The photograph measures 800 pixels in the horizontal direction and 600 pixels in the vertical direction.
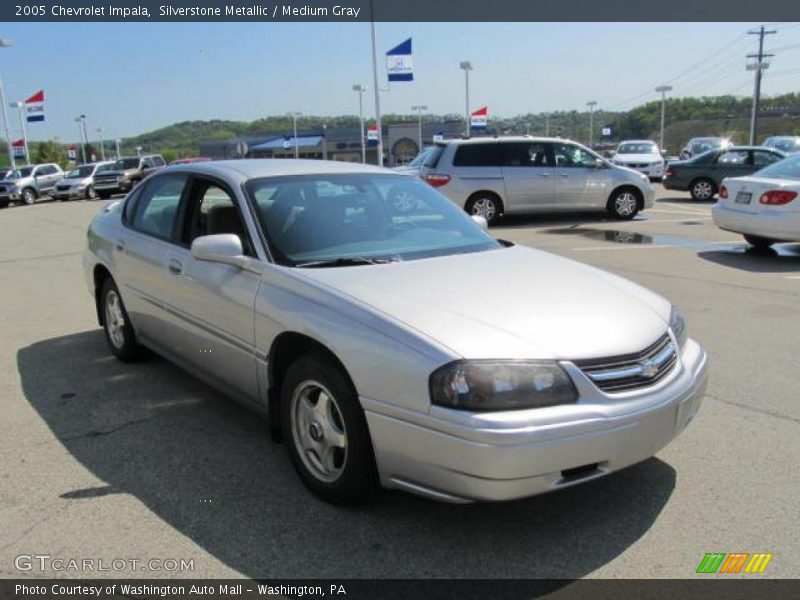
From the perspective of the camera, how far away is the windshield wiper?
358cm

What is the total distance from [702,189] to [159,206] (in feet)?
57.2

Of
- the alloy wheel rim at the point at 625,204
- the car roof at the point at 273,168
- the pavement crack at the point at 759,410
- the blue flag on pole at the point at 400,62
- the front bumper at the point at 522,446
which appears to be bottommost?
the pavement crack at the point at 759,410

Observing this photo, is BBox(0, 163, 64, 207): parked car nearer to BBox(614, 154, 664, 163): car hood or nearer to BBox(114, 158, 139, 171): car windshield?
BBox(114, 158, 139, 171): car windshield

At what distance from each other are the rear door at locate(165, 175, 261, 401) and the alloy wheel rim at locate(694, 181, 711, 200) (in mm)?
17465

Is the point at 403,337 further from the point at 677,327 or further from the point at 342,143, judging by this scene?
the point at 342,143

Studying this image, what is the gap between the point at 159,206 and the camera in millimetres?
4941

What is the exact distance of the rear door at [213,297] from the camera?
369 centimetres

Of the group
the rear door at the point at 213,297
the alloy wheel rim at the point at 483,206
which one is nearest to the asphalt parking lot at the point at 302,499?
the rear door at the point at 213,297

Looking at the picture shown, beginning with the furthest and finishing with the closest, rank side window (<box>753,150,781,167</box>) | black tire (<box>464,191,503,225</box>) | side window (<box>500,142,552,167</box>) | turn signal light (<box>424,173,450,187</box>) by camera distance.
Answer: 1. side window (<box>753,150,781,167</box>)
2. side window (<box>500,142,552,167</box>)
3. black tire (<box>464,191,503,225</box>)
4. turn signal light (<box>424,173,450,187</box>)

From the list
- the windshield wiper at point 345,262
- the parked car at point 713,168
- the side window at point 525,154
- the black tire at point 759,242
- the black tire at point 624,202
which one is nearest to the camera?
the windshield wiper at point 345,262

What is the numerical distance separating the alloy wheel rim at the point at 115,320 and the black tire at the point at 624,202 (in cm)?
1158

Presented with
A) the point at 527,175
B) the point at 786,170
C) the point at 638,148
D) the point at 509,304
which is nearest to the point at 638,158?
the point at 638,148

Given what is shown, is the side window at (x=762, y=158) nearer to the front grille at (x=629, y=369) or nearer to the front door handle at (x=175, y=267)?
the front grille at (x=629, y=369)

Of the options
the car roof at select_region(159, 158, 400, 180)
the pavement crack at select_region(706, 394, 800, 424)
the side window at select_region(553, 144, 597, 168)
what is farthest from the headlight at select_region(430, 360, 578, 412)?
the side window at select_region(553, 144, 597, 168)
